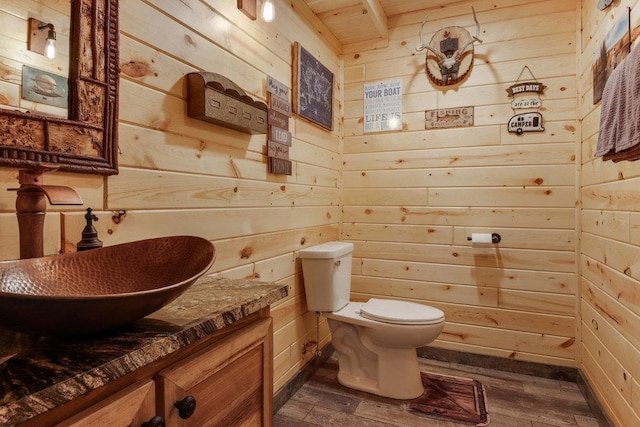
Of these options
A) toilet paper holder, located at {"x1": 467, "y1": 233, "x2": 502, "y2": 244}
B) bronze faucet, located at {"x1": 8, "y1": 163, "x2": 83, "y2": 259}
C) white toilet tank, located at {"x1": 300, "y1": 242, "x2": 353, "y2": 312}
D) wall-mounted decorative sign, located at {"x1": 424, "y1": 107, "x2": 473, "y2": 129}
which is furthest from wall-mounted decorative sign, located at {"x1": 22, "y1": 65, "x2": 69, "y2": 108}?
toilet paper holder, located at {"x1": 467, "y1": 233, "x2": 502, "y2": 244}

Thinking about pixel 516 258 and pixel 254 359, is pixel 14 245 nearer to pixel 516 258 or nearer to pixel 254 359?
pixel 254 359

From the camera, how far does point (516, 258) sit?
7.93 ft

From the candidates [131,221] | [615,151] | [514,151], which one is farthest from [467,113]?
[131,221]

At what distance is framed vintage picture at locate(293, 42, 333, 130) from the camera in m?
2.16

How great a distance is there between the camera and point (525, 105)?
7.75 feet

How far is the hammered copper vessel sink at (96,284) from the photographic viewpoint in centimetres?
54

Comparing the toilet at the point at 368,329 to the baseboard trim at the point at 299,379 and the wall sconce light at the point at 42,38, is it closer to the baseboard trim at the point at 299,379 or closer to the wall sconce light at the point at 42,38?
the baseboard trim at the point at 299,379

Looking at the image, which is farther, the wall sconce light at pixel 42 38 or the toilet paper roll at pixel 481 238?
the toilet paper roll at pixel 481 238

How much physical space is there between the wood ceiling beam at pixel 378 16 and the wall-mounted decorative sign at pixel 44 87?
6.22ft

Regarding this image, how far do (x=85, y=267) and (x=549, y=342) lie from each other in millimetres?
2598

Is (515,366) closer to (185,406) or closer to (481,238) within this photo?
(481,238)

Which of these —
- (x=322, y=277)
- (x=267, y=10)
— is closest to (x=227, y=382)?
(x=322, y=277)

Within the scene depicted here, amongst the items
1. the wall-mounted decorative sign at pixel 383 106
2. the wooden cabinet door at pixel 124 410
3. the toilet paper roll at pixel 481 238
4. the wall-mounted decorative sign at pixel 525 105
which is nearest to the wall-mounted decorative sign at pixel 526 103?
the wall-mounted decorative sign at pixel 525 105

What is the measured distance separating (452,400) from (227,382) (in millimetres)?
1689
